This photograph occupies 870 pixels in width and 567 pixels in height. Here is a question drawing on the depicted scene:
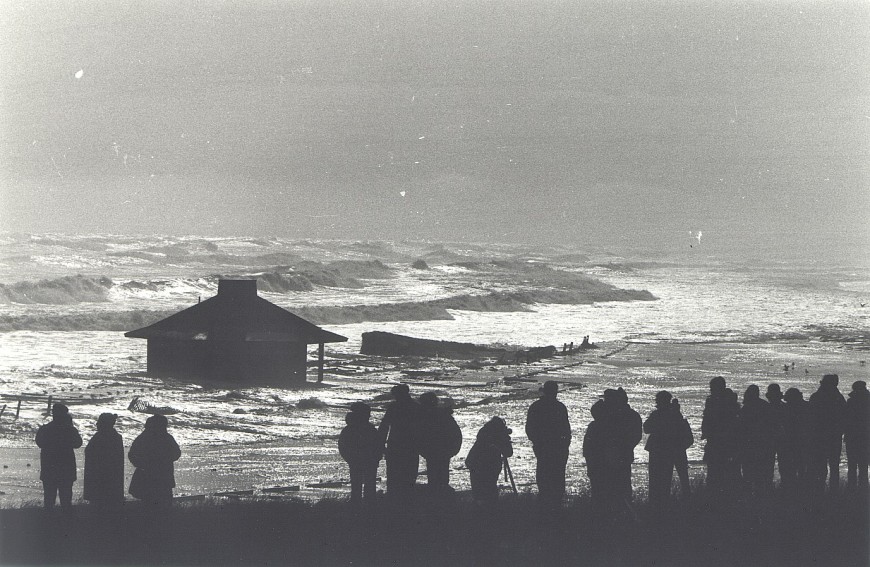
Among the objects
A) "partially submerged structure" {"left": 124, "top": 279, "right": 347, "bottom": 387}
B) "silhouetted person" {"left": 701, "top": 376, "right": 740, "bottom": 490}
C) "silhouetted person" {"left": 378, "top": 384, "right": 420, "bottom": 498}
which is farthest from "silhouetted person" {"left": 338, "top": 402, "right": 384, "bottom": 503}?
"partially submerged structure" {"left": 124, "top": 279, "right": 347, "bottom": 387}

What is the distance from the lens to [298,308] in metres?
54.2

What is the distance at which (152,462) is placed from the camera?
9789 millimetres

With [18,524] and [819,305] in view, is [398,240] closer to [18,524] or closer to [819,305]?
[819,305]

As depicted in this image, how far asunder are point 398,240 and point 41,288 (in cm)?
9804

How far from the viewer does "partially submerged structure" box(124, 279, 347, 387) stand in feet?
80.8

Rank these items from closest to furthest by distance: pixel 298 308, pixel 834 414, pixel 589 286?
pixel 834 414 → pixel 298 308 → pixel 589 286

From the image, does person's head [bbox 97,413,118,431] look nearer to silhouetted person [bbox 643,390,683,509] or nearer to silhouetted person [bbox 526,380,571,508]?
silhouetted person [bbox 526,380,571,508]

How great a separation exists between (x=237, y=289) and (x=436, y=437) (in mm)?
15720

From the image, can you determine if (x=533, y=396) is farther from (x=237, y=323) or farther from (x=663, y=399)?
(x=663, y=399)

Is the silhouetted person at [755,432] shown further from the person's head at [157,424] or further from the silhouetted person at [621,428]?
the person's head at [157,424]

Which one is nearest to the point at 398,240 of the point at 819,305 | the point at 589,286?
the point at 589,286

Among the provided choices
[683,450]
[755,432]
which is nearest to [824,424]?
[755,432]

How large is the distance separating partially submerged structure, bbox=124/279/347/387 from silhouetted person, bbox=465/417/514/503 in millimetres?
14440

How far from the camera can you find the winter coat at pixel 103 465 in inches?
382
